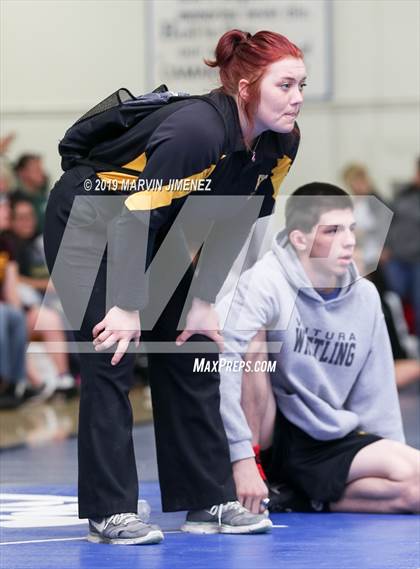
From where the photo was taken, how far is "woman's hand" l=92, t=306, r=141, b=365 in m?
2.96

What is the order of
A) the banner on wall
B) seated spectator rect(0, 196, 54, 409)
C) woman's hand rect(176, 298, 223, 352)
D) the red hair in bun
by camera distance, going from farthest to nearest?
the banner on wall < seated spectator rect(0, 196, 54, 409) < woman's hand rect(176, 298, 223, 352) < the red hair in bun

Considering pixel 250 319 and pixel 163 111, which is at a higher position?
pixel 163 111

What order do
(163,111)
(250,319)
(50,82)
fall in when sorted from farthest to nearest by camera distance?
(50,82) < (250,319) < (163,111)

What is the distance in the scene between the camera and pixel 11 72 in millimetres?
7820

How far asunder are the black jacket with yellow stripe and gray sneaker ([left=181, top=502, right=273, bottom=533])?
0.53 m

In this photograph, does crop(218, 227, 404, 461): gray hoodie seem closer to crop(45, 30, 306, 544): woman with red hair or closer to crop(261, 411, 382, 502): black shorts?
crop(261, 411, 382, 502): black shorts

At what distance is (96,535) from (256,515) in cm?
41

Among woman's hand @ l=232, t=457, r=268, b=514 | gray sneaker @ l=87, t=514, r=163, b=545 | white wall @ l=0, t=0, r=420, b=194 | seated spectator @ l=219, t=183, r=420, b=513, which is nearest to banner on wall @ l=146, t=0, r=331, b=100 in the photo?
white wall @ l=0, t=0, r=420, b=194

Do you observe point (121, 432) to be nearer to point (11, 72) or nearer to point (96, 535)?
point (96, 535)

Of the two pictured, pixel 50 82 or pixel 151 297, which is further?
pixel 50 82

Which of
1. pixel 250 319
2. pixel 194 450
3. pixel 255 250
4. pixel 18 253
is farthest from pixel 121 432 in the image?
pixel 18 253

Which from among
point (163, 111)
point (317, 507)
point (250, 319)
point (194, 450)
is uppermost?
point (163, 111)

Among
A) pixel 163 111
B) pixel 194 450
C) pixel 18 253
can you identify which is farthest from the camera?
pixel 18 253

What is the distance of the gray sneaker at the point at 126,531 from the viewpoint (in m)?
3.13
